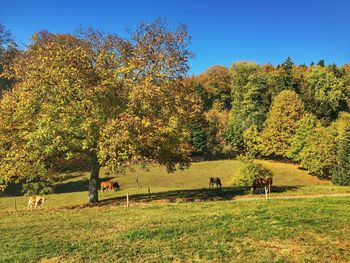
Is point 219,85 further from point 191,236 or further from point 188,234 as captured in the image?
point 191,236

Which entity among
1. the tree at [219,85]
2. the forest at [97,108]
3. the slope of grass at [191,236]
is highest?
the tree at [219,85]

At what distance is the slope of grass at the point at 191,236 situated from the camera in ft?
36.8

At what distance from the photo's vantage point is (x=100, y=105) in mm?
24859

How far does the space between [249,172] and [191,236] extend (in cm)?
3608

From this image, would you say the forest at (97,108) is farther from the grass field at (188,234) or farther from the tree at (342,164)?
the tree at (342,164)

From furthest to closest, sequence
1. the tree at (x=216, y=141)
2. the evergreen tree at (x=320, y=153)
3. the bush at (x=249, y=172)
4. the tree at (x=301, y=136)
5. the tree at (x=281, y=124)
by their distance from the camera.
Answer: the tree at (x=216, y=141), the tree at (x=281, y=124), the tree at (x=301, y=136), the evergreen tree at (x=320, y=153), the bush at (x=249, y=172)

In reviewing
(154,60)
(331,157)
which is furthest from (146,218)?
(331,157)

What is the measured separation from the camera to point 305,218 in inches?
610

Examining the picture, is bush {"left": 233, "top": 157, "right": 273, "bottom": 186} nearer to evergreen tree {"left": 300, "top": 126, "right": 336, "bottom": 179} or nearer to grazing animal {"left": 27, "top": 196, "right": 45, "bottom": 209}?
evergreen tree {"left": 300, "top": 126, "right": 336, "bottom": 179}

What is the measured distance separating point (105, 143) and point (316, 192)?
1648cm

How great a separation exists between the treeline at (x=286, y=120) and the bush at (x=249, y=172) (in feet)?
51.5

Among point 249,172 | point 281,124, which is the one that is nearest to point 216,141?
point 281,124

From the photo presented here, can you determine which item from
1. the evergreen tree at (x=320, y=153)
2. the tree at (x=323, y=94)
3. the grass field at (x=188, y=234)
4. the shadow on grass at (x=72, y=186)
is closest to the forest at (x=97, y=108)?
the grass field at (x=188, y=234)

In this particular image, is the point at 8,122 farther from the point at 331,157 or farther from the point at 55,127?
the point at 331,157
